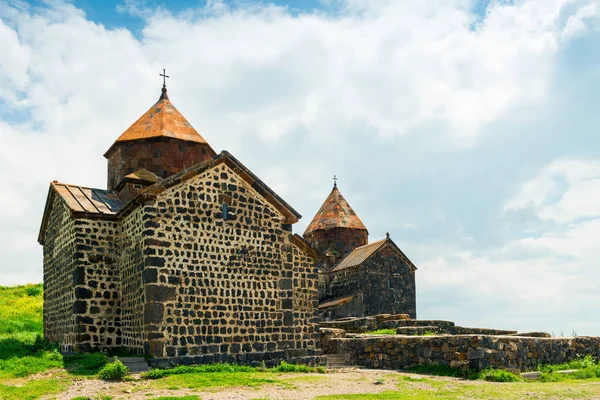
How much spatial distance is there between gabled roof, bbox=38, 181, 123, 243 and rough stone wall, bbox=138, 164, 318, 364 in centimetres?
271

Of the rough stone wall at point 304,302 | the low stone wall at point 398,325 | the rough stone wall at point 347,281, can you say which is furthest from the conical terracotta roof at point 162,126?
the rough stone wall at point 347,281

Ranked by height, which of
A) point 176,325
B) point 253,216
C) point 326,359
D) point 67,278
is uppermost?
point 253,216

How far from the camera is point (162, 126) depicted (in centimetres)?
2025

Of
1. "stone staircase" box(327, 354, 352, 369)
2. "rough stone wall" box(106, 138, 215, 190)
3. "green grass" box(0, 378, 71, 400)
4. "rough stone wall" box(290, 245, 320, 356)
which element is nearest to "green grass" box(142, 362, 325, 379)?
"rough stone wall" box(290, 245, 320, 356)

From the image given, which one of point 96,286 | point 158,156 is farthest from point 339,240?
point 96,286

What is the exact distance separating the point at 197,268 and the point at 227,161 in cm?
320

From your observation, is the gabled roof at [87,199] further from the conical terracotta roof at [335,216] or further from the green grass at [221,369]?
the conical terracotta roof at [335,216]

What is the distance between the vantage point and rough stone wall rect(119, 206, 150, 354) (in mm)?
15312

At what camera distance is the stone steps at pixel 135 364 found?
13980 mm

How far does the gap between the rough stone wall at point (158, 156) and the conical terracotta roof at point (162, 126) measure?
0.17 meters

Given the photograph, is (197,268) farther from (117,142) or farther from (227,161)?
(117,142)

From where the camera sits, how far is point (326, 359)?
1786 cm

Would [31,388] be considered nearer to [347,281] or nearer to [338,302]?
[338,302]

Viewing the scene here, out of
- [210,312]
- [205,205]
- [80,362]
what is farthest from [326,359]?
[80,362]
